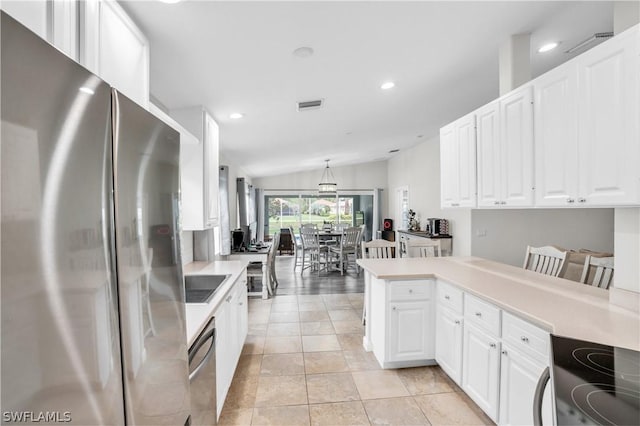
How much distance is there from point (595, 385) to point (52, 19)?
187 cm

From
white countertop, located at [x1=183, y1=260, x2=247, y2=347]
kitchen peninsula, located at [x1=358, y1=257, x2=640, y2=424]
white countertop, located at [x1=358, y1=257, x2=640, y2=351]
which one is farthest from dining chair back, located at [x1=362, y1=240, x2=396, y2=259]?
white countertop, located at [x1=183, y1=260, x2=247, y2=347]

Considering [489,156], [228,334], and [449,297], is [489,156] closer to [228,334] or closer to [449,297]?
[449,297]

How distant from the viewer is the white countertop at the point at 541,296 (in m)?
1.38

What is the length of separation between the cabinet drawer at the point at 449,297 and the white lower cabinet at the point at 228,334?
1729 millimetres

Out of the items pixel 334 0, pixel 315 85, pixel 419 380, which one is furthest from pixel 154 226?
pixel 419 380

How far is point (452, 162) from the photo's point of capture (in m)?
3.09

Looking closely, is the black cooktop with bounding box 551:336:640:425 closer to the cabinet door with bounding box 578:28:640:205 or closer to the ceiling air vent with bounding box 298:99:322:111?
the cabinet door with bounding box 578:28:640:205

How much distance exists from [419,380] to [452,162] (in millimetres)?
2080

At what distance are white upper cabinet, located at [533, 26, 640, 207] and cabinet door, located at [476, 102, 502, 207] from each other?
395mm

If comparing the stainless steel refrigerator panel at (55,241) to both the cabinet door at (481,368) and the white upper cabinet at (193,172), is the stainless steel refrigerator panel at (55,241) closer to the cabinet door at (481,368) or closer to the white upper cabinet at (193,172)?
the cabinet door at (481,368)

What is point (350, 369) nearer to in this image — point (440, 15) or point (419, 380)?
point (419, 380)

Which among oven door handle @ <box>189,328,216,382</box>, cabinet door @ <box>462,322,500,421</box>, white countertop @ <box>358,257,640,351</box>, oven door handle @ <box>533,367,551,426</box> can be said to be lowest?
cabinet door @ <box>462,322,500,421</box>

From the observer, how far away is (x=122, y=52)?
1354 millimetres

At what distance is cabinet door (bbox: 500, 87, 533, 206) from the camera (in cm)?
212
